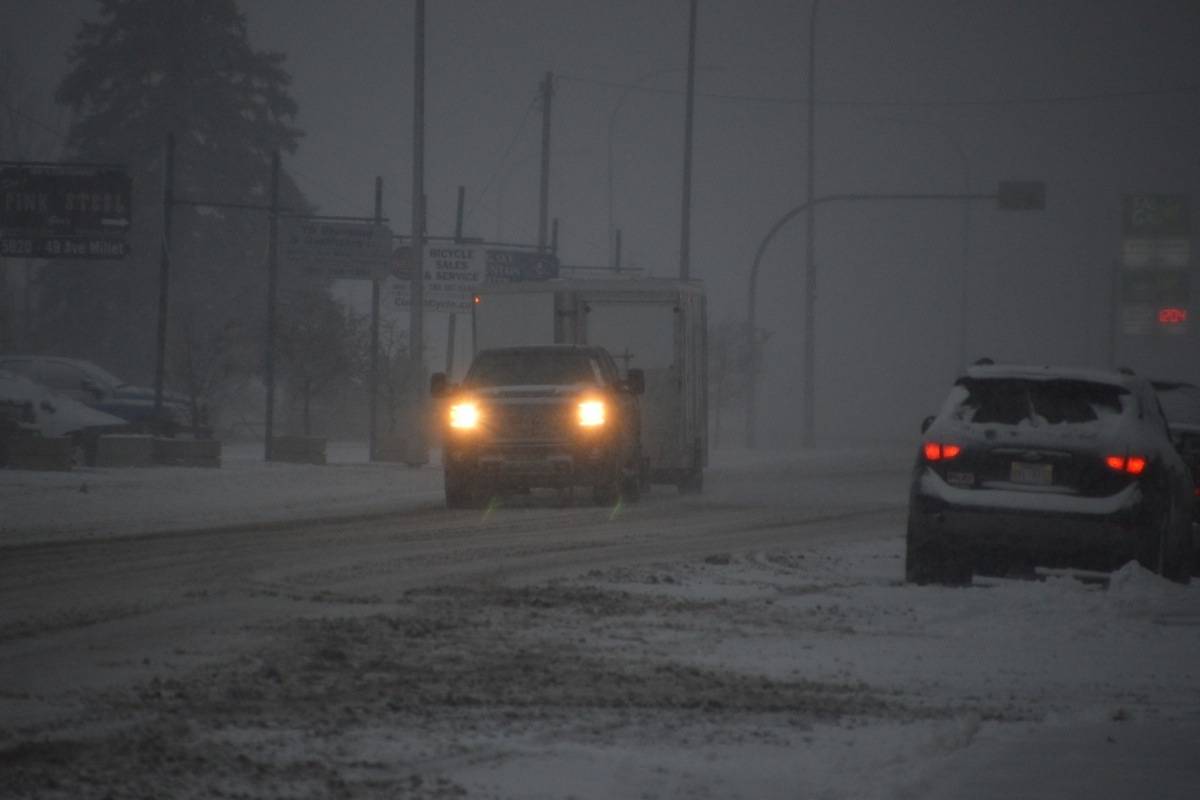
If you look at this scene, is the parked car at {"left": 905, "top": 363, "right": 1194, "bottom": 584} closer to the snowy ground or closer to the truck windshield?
the snowy ground

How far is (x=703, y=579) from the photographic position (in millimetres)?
14562

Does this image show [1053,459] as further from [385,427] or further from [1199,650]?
[385,427]

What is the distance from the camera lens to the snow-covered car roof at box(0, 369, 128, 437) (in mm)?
30469

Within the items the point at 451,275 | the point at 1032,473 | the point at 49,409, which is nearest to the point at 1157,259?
the point at 451,275

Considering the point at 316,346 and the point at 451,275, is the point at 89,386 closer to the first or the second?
the point at 316,346

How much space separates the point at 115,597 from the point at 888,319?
617ft

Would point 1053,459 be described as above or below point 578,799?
above

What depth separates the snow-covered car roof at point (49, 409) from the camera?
3047cm

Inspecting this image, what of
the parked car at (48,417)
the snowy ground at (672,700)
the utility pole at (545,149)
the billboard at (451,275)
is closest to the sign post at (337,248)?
the billboard at (451,275)

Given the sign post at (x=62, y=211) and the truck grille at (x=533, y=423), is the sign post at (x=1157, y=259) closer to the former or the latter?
the sign post at (x=62, y=211)

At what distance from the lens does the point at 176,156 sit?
71812mm

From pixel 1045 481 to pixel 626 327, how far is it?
14569 millimetres

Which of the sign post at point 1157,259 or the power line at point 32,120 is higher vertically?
the power line at point 32,120

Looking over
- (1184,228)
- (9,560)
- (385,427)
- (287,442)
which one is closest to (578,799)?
(9,560)
